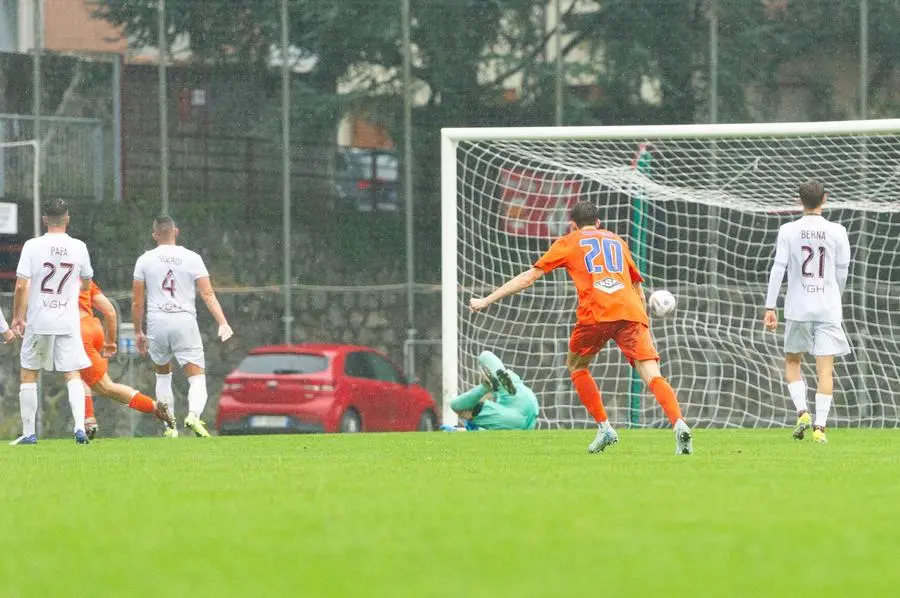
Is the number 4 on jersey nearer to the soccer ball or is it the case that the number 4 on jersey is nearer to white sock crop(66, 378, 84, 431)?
white sock crop(66, 378, 84, 431)

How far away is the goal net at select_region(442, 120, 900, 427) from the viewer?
21.2m

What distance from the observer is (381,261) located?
26156 mm

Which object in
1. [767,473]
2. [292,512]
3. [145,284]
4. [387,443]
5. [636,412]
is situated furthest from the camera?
[636,412]

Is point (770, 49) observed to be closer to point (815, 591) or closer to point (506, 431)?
point (506, 431)

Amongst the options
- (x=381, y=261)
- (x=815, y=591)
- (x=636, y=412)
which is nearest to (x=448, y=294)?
(x=636, y=412)

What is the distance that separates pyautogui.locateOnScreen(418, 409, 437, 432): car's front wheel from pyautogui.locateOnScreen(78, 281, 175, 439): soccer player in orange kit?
9.90 metres

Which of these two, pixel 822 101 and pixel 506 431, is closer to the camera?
pixel 506 431

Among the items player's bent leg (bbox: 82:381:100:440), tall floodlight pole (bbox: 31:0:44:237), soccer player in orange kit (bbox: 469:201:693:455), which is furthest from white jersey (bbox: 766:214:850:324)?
tall floodlight pole (bbox: 31:0:44:237)

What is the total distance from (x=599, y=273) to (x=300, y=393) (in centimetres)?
1167

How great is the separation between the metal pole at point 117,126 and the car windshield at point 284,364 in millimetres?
4322

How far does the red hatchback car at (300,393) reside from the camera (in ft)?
72.9

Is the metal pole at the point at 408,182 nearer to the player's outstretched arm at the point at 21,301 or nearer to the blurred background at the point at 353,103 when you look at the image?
the blurred background at the point at 353,103

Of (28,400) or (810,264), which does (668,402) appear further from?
(28,400)

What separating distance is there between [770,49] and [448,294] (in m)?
10.6
